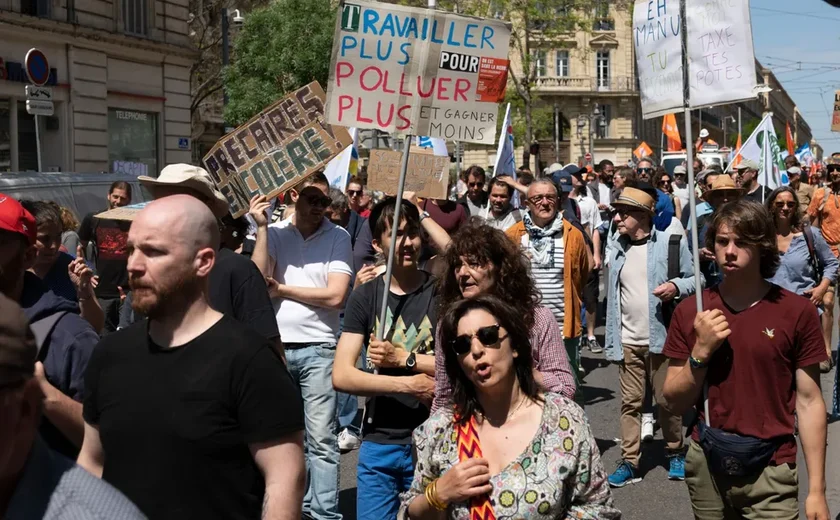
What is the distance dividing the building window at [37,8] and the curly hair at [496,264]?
2183 cm

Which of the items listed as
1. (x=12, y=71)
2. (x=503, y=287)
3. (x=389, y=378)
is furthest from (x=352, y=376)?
(x=12, y=71)

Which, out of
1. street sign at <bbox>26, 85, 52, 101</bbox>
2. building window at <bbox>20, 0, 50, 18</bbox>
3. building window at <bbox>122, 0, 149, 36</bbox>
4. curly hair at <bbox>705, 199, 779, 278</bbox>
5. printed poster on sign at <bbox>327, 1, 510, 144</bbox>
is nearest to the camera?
curly hair at <bbox>705, 199, 779, 278</bbox>

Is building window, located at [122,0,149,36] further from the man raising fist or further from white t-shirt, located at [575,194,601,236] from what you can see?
the man raising fist

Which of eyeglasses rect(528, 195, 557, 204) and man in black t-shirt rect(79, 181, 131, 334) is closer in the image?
eyeglasses rect(528, 195, 557, 204)

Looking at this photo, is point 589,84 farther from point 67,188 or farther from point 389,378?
point 389,378

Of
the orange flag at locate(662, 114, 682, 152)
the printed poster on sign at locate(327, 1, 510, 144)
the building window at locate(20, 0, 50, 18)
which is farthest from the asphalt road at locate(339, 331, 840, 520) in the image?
the orange flag at locate(662, 114, 682, 152)

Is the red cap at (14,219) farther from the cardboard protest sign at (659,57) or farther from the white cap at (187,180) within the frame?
the cardboard protest sign at (659,57)

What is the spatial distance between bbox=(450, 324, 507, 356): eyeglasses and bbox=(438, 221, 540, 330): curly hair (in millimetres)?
678

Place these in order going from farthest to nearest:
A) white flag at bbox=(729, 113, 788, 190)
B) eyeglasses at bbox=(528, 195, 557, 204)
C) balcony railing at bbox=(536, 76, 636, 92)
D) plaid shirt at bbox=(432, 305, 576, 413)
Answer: balcony railing at bbox=(536, 76, 636, 92)
white flag at bbox=(729, 113, 788, 190)
eyeglasses at bbox=(528, 195, 557, 204)
plaid shirt at bbox=(432, 305, 576, 413)

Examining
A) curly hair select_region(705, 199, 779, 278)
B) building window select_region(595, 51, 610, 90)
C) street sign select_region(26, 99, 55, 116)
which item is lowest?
curly hair select_region(705, 199, 779, 278)

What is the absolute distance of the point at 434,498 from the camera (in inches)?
131

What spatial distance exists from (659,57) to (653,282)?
246 centimetres

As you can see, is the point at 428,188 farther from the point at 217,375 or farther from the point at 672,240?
the point at 217,375

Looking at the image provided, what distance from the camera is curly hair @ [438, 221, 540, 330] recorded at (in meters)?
4.22
